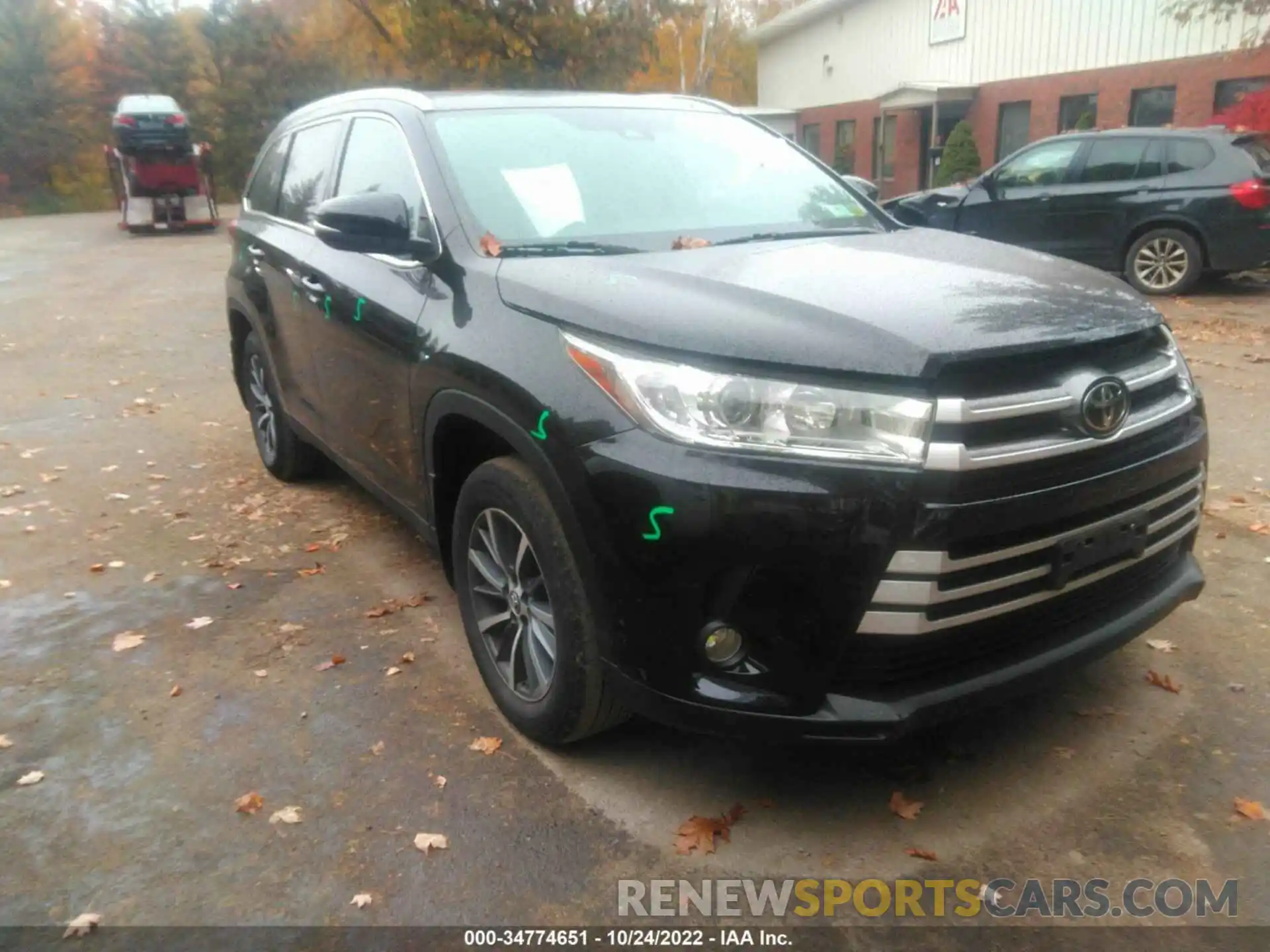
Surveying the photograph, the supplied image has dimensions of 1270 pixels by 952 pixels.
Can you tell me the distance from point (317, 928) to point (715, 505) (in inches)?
55.3

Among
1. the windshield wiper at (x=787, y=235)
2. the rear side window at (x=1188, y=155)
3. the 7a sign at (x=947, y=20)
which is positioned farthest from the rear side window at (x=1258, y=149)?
the 7a sign at (x=947, y=20)

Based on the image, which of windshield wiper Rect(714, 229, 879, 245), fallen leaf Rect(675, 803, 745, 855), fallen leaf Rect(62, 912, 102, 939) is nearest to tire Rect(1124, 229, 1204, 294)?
windshield wiper Rect(714, 229, 879, 245)

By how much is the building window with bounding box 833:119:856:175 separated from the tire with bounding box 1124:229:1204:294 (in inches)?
774

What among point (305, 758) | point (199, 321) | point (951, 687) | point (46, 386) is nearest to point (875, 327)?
point (951, 687)

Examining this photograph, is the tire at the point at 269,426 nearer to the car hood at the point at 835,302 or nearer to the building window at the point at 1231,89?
the car hood at the point at 835,302

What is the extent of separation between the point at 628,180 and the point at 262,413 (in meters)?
3.16

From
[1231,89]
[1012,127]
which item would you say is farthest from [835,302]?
[1012,127]

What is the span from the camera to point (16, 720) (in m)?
3.53

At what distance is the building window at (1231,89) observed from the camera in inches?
682

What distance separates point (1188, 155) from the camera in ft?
35.8

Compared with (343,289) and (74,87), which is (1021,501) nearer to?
(343,289)

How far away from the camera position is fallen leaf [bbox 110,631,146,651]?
4.04 metres

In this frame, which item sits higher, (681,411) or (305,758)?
(681,411)

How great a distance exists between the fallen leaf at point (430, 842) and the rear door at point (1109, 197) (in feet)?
35.5
